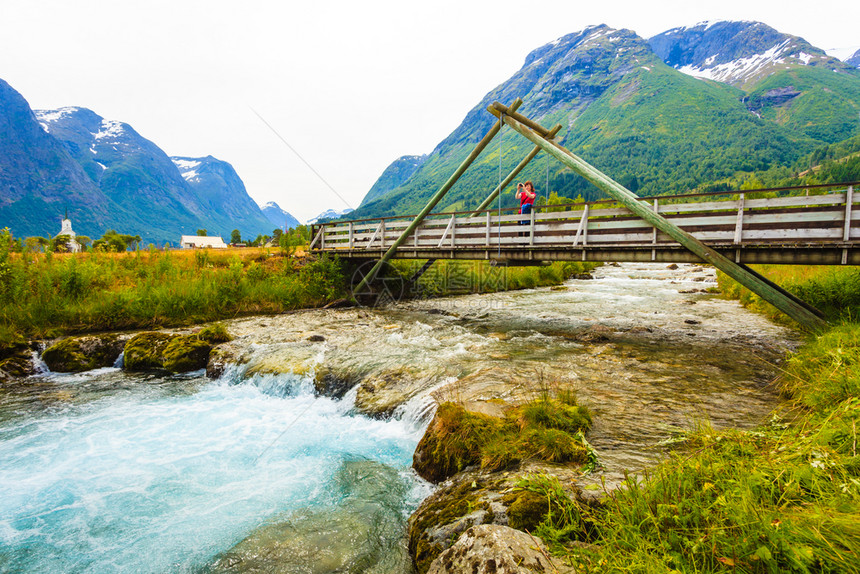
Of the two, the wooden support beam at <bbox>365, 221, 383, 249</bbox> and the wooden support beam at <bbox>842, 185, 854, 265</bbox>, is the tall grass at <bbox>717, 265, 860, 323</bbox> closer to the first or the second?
the wooden support beam at <bbox>842, 185, 854, 265</bbox>

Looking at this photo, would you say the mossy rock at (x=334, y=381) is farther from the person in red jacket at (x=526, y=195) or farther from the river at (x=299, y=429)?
the person in red jacket at (x=526, y=195)

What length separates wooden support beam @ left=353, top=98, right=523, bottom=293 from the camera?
17156mm

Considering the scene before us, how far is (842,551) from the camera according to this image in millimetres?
2154

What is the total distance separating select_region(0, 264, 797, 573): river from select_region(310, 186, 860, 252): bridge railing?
3.29 meters

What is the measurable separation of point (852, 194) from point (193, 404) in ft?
57.3

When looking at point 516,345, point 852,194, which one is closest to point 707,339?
point 852,194

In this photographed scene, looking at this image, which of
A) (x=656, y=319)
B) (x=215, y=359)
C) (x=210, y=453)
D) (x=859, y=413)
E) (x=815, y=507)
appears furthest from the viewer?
(x=656, y=319)

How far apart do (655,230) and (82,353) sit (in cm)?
1882

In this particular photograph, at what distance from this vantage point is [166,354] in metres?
12.6

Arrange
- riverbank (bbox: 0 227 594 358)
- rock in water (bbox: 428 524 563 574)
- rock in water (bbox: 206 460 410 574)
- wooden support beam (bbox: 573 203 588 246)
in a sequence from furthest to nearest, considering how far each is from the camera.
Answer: wooden support beam (bbox: 573 203 588 246)
riverbank (bbox: 0 227 594 358)
rock in water (bbox: 206 460 410 574)
rock in water (bbox: 428 524 563 574)

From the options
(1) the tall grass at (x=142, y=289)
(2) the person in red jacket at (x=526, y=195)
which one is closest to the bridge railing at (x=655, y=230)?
(2) the person in red jacket at (x=526, y=195)

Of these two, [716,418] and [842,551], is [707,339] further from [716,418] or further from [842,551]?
[842,551]

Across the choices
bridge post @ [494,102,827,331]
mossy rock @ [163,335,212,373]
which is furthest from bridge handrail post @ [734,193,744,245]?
mossy rock @ [163,335,212,373]

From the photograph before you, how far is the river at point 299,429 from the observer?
16.8ft
